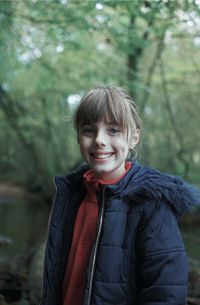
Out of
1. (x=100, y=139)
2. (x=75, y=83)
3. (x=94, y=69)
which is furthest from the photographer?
(x=75, y=83)

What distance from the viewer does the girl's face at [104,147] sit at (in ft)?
6.04

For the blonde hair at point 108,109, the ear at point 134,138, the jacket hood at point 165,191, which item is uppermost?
the blonde hair at point 108,109

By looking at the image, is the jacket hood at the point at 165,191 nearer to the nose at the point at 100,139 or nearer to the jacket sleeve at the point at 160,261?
the jacket sleeve at the point at 160,261

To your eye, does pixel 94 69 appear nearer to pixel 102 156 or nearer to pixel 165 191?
pixel 102 156

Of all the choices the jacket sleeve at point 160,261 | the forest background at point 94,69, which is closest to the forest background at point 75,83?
the forest background at point 94,69

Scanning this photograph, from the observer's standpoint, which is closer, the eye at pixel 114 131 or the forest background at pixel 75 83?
the eye at pixel 114 131

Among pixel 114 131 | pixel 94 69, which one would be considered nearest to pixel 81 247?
pixel 114 131

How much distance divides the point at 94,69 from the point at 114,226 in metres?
7.81

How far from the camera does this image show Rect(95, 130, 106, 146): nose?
5.97 feet

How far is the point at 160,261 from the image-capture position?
1646 millimetres

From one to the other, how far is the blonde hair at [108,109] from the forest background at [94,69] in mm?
421

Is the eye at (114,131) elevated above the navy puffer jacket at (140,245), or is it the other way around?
the eye at (114,131)

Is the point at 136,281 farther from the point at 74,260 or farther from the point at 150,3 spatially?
the point at 150,3

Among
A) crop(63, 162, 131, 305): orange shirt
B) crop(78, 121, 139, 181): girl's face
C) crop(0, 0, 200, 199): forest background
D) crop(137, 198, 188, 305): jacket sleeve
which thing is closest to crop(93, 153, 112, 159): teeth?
crop(78, 121, 139, 181): girl's face
